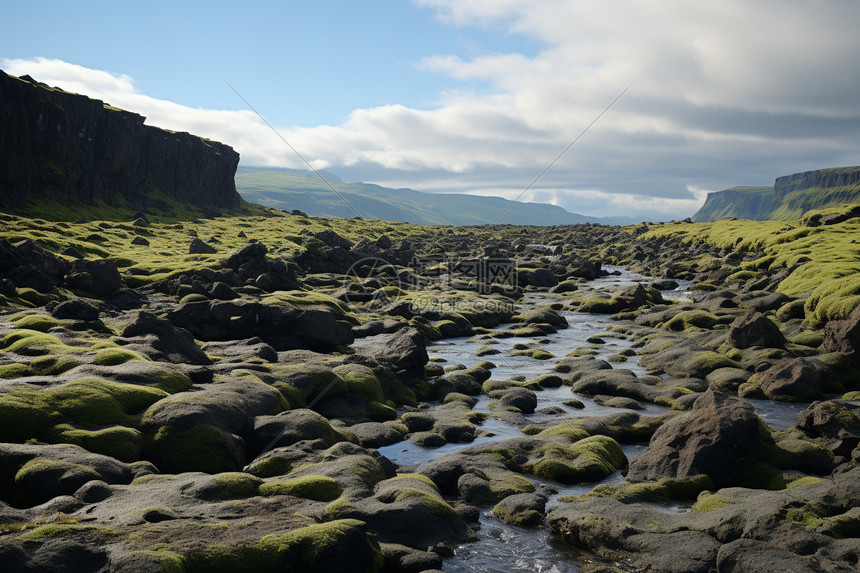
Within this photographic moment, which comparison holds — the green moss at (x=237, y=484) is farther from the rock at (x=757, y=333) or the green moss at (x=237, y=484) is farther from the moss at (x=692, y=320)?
the moss at (x=692, y=320)

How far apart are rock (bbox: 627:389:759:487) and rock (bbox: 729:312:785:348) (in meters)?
19.6

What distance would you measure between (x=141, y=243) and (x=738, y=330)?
86249 millimetres

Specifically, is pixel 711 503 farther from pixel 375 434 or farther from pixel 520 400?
pixel 375 434

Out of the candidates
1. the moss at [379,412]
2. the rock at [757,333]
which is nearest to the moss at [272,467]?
the moss at [379,412]

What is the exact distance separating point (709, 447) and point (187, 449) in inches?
799

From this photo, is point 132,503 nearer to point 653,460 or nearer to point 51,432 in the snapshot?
point 51,432

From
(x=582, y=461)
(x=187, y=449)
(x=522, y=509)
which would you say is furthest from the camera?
(x=582, y=461)

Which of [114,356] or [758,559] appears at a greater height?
[758,559]

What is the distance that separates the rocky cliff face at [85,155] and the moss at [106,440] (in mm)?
98627

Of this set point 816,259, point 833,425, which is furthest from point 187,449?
point 816,259

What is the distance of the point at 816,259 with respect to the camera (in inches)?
2621

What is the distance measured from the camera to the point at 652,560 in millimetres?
16125

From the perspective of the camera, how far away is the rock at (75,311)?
130ft

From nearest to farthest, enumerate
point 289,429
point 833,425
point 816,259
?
point 833,425 < point 289,429 < point 816,259
